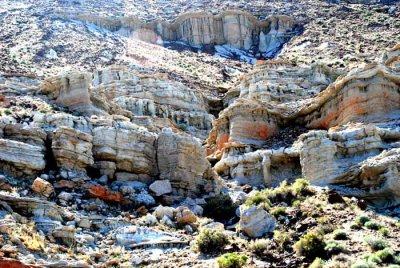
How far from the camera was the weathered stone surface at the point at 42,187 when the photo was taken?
23.1 meters

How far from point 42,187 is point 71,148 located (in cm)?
345

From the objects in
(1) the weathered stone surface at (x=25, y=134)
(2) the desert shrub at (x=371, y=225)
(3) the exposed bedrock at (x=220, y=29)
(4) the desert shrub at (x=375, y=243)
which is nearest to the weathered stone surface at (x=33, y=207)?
(1) the weathered stone surface at (x=25, y=134)

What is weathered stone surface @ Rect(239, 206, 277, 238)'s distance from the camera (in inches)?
843

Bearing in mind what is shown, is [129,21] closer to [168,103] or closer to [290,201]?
[168,103]

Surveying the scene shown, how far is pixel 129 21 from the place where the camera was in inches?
3915

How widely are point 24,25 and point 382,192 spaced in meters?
73.8

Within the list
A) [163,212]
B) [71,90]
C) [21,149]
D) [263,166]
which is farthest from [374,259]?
[71,90]

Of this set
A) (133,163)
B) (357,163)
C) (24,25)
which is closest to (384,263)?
(357,163)

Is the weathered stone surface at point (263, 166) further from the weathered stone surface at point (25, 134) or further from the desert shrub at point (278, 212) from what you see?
the weathered stone surface at point (25, 134)

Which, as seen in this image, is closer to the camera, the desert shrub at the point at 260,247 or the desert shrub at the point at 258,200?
the desert shrub at the point at 260,247

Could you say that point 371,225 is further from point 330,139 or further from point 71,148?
point 71,148

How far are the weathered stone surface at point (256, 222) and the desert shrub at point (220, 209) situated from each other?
3226 millimetres

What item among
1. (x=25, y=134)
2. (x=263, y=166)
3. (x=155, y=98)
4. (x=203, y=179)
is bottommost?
(x=155, y=98)

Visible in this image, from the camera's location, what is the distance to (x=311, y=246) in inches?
754
